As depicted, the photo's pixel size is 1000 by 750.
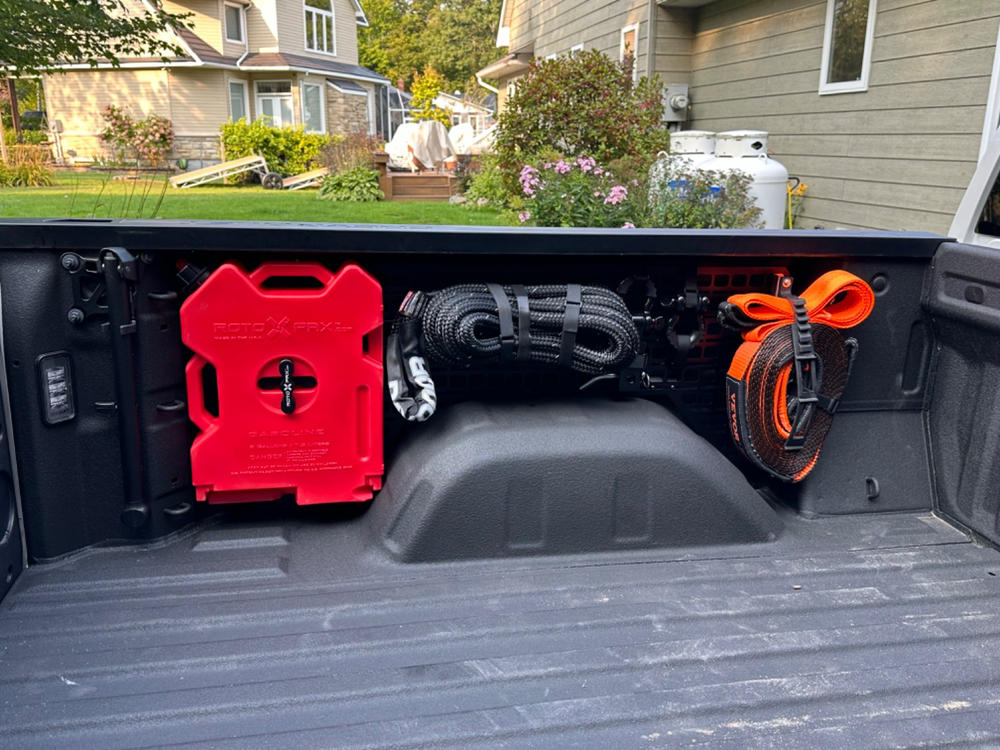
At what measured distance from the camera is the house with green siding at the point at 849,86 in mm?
6637

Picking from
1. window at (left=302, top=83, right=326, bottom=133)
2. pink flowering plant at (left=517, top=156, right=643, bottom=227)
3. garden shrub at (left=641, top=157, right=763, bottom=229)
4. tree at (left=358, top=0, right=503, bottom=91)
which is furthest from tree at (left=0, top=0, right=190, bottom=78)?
tree at (left=358, top=0, right=503, bottom=91)

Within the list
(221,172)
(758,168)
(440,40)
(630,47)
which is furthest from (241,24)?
(758,168)

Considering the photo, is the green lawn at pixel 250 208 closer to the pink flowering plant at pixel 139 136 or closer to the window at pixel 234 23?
the pink flowering plant at pixel 139 136

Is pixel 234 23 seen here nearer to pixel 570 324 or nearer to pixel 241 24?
pixel 241 24

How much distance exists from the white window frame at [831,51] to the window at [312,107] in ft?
81.0

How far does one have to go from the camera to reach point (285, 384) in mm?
2168

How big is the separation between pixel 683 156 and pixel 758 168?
2.59ft

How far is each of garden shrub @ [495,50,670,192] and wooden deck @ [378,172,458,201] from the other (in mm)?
6900

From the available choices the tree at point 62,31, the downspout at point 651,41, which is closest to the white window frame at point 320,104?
the downspout at point 651,41

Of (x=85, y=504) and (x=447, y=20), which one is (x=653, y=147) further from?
(x=447, y=20)

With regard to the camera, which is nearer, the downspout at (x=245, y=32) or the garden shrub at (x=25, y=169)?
the garden shrub at (x=25, y=169)

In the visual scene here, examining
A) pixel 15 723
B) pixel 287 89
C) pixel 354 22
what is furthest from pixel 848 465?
pixel 354 22

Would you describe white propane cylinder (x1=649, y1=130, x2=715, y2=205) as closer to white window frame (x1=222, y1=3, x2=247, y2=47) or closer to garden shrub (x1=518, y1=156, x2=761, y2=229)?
garden shrub (x1=518, y1=156, x2=761, y2=229)

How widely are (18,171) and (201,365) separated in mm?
17338
